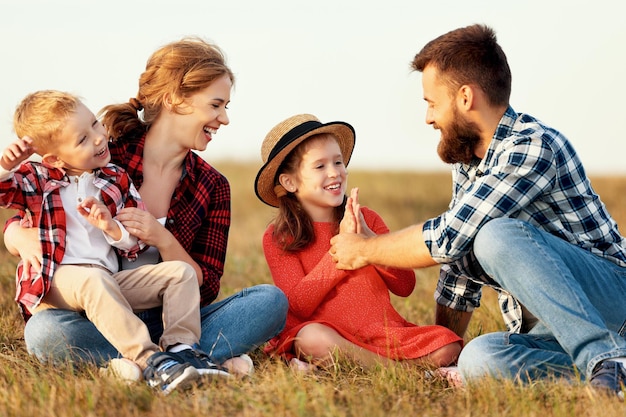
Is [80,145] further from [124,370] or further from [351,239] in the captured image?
[351,239]

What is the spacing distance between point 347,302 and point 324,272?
0.76 feet

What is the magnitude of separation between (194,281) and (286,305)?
538 mm

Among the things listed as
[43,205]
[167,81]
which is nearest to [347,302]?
[167,81]

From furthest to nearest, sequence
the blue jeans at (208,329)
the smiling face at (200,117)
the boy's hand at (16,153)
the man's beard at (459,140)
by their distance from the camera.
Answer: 1. the smiling face at (200,117)
2. the man's beard at (459,140)
3. the blue jeans at (208,329)
4. the boy's hand at (16,153)

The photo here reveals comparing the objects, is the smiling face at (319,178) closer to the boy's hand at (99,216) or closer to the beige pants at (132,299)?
the beige pants at (132,299)

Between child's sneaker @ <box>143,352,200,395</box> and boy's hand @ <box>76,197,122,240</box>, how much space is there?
0.67 meters

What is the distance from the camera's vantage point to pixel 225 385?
3445mm

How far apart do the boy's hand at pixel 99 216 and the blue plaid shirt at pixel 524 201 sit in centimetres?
145

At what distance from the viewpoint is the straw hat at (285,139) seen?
456 centimetres

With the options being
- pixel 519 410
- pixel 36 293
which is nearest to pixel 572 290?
pixel 519 410

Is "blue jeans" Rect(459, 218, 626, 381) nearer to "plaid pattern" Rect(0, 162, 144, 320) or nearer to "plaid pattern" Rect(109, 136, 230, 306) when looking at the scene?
"plaid pattern" Rect(109, 136, 230, 306)

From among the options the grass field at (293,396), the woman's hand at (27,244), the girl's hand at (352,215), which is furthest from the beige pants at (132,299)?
the girl's hand at (352,215)

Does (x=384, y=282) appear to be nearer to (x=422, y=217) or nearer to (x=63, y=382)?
(x=63, y=382)

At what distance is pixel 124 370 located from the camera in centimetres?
362
